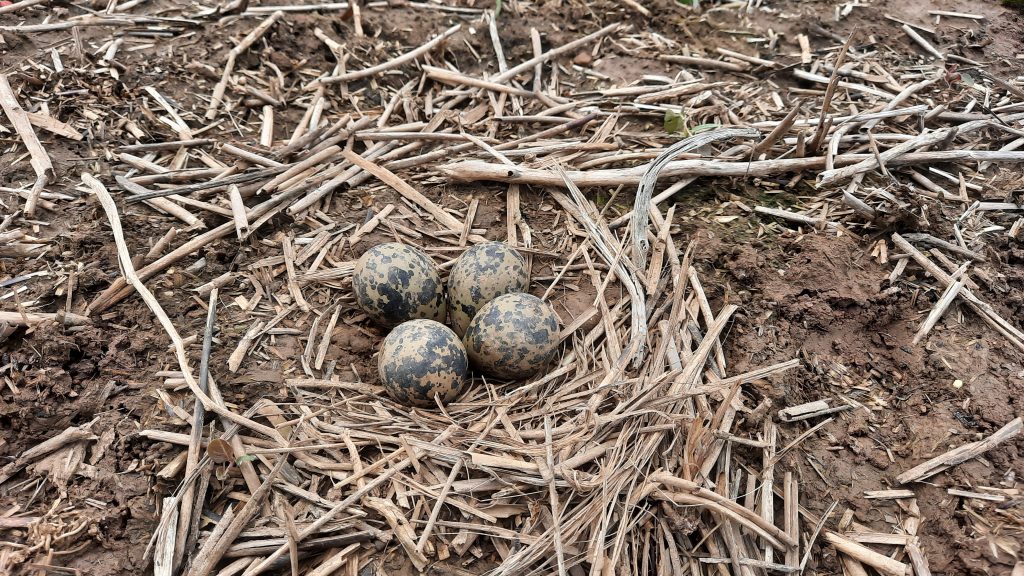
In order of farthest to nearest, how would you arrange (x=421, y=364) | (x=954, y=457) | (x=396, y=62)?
(x=396, y=62), (x=421, y=364), (x=954, y=457)

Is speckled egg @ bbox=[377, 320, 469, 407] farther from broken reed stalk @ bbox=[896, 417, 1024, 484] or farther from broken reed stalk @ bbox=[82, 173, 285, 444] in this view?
broken reed stalk @ bbox=[896, 417, 1024, 484]

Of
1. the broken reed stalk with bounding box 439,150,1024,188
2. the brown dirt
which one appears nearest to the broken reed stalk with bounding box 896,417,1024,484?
the brown dirt

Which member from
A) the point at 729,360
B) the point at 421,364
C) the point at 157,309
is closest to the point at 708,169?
the point at 729,360

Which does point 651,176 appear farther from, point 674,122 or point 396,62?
point 396,62

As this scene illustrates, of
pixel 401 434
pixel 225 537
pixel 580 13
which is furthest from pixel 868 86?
pixel 225 537

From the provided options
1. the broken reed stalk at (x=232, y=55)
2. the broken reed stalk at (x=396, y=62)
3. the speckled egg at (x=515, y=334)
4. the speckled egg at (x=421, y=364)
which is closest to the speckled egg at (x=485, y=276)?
the speckled egg at (x=515, y=334)

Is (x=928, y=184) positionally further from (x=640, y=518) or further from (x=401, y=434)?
(x=401, y=434)
